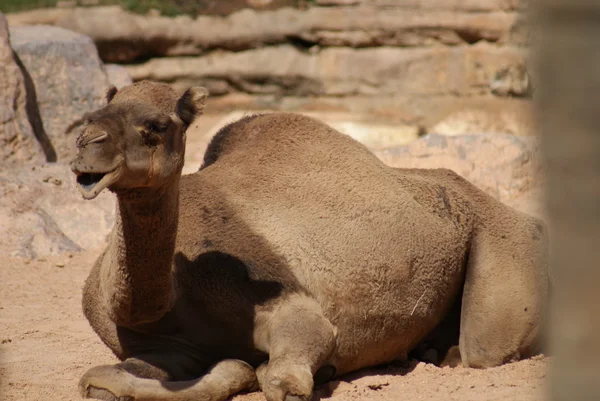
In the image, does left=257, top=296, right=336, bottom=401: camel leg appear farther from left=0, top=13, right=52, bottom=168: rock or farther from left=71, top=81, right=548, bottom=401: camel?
left=0, top=13, right=52, bottom=168: rock

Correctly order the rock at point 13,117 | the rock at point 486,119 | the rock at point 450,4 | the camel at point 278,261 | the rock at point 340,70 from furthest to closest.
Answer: the rock at point 340,70
the rock at point 450,4
the rock at point 486,119
the rock at point 13,117
the camel at point 278,261

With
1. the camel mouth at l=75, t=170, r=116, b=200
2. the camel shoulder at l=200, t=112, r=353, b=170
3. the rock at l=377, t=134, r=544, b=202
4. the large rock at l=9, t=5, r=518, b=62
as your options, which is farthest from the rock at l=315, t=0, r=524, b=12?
the camel mouth at l=75, t=170, r=116, b=200

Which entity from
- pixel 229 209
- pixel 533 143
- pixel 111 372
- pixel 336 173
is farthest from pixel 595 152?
pixel 533 143

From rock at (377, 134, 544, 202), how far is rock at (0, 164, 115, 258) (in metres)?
2.72

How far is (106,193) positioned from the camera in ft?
29.1

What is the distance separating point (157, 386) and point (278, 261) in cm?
90

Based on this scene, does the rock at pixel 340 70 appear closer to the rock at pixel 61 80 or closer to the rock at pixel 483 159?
the rock at pixel 61 80

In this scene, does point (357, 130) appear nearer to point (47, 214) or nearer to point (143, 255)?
point (47, 214)

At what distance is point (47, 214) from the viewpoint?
27.1ft

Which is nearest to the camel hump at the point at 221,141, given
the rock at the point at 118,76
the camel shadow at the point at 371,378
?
the camel shadow at the point at 371,378

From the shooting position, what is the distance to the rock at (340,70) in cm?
1291

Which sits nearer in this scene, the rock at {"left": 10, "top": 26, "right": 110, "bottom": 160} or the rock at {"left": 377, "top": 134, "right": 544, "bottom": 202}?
the rock at {"left": 377, "top": 134, "right": 544, "bottom": 202}

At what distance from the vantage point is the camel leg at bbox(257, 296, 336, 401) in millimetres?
4445

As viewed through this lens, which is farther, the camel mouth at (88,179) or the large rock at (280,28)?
the large rock at (280,28)
